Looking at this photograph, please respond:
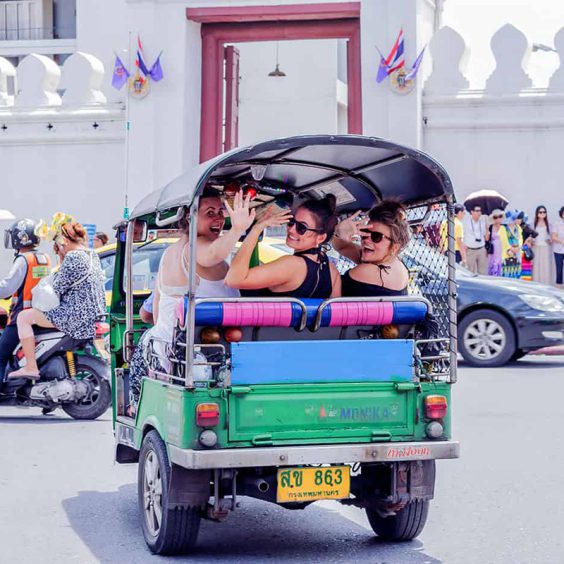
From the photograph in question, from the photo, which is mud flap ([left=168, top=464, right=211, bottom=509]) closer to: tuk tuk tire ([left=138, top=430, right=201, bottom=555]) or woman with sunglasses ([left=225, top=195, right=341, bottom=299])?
tuk tuk tire ([left=138, top=430, right=201, bottom=555])

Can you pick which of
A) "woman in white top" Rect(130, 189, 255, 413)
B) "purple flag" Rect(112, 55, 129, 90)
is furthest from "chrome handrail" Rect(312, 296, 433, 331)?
"purple flag" Rect(112, 55, 129, 90)

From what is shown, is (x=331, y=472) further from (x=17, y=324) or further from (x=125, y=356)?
(x=17, y=324)

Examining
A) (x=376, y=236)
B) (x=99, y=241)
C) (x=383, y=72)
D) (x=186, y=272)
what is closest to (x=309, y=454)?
(x=186, y=272)

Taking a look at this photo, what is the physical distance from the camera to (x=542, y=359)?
54.6ft

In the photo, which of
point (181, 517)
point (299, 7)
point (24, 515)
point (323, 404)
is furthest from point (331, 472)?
point (299, 7)

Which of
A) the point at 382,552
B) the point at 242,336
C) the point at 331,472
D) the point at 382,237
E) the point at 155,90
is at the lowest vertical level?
the point at 382,552

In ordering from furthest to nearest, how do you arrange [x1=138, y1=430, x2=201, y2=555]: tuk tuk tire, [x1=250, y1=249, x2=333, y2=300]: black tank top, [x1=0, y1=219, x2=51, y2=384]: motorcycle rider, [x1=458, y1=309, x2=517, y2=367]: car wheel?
[x1=458, y1=309, x2=517, y2=367]: car wheel → [x1=0, y1=219, x2=51, y2=384]: motorcycle rider → [x1=250, y1=249, x2=333, y2=300]: black tank top → [x1=138, y1=430, x2=201, y2=555]: tuk tuk tire

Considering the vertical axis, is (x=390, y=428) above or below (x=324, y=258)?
below

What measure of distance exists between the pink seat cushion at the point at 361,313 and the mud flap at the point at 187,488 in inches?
38.1

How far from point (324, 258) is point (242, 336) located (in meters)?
0.68

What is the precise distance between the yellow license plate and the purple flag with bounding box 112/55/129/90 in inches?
690

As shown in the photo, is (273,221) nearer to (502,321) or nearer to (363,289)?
(363,289)

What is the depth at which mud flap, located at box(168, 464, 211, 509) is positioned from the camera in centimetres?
605

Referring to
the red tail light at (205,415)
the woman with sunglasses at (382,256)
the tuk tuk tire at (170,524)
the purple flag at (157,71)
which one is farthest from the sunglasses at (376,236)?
the purple flag at (157,71)
